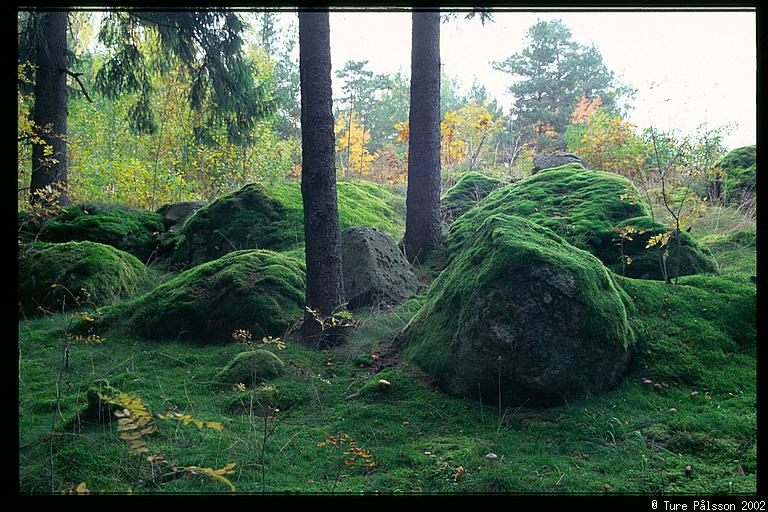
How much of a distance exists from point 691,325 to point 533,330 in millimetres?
1637

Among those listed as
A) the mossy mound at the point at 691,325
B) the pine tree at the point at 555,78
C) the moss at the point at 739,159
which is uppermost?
the pine tree at the point at 555,78

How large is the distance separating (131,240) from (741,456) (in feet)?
32.5

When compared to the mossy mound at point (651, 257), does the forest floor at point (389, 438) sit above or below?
below

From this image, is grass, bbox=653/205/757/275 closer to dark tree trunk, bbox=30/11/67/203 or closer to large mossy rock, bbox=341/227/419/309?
large mossy rock, bbox=341/227/419/309

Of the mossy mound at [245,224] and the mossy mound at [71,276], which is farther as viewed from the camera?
the mossy mound at [245,224]

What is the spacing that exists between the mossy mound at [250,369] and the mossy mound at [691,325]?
10.8 ft

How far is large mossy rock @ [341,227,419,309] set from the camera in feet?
22.9

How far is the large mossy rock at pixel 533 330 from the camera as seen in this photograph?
4223mm

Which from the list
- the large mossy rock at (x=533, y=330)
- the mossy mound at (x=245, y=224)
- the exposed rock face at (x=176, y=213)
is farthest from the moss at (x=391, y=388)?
the exposed rock face at (x=176, y=213)

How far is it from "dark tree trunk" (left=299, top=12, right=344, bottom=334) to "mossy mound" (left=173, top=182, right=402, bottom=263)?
9.43 feet

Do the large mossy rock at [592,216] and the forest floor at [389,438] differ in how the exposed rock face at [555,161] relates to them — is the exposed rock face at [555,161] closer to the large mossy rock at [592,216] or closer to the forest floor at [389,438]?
the large mossy rock at [592,216]

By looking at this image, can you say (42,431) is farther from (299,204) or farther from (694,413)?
(299,204)

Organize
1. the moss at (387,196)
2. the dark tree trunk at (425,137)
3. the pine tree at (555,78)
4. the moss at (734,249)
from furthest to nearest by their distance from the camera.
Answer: the pine tree at (555,78), the moss at (387,196), the dark tree trunk at (425,137), the moss at (734,249)

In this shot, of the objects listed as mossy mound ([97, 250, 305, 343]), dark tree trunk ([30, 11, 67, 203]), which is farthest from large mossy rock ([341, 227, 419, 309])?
dark tree trunk ([30, 11, 67, 203])
